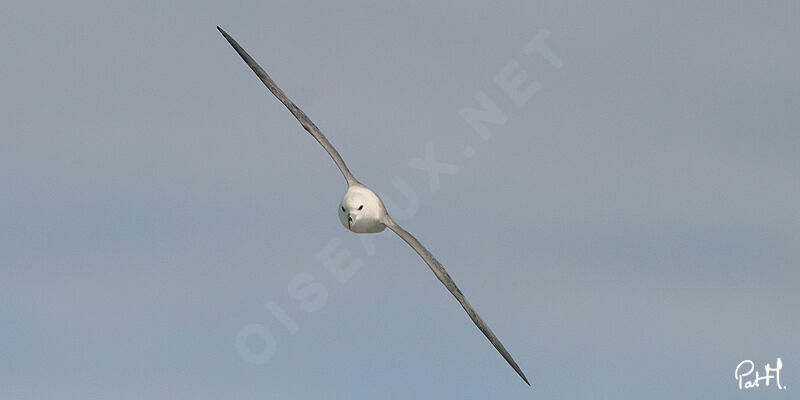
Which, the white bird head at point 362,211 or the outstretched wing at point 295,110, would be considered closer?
the white bird head at point 362,211

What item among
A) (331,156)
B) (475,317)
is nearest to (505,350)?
(475,317)

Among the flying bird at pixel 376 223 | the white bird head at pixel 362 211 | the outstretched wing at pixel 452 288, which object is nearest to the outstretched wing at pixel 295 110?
the flying bird at pixel 376 223

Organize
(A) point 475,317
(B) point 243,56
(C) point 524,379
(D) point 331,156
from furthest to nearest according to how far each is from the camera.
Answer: (B) point 243,56 < (D) point 331,156 < (A) point 475,317 < (C) point 524,379

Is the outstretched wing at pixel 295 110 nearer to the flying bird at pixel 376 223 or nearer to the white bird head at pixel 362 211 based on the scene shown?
the flying bird at pixel 376 223

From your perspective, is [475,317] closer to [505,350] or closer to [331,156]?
[505,350]

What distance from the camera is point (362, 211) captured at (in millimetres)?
45656

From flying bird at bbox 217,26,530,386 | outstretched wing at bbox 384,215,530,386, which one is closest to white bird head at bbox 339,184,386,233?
flying bird at bbox 217,26,530,386

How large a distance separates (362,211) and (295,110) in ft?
21.2

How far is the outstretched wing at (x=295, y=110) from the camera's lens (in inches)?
1914

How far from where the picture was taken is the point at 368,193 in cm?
4616

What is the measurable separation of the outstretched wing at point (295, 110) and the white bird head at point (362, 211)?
1.50 m

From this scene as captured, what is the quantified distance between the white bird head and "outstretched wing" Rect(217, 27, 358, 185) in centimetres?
150

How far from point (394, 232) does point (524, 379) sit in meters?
6.50

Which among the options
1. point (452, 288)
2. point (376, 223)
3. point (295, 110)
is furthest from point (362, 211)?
point (295, 110)
